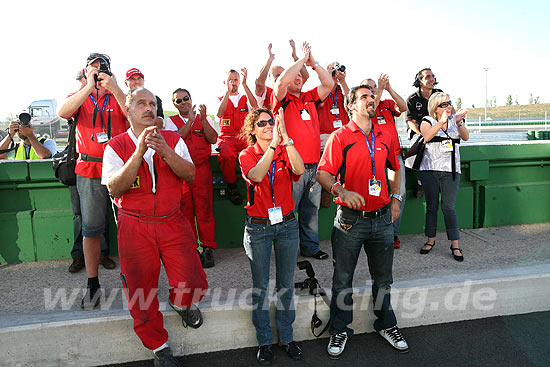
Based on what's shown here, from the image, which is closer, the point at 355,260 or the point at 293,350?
the point at 293,350

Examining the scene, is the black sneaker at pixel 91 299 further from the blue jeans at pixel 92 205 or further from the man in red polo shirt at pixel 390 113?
the man in red polo shirt at pixel 390 113

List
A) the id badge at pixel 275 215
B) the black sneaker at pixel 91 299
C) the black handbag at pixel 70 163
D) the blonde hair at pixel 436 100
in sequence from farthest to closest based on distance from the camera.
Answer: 1. the blonde hair at pixel 436 100
2. the black handbag at pixel 70 163
3. the black sneaker at pixel 91 299
4. the id badge at pixel 275 215

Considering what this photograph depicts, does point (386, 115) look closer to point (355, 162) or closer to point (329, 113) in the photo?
point (329, 113)

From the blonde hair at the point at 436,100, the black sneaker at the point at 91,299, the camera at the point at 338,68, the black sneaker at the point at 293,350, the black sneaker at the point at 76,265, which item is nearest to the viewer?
the black sneaker at the point at 293,350

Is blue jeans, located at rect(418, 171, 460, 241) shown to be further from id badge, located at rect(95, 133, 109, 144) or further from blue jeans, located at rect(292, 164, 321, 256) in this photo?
id badge, located at rect(95, 133, 109, 144)

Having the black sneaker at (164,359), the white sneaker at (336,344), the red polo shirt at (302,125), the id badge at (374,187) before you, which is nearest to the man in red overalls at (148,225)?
the black sneaker at (164,359)

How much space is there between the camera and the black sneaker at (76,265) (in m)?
4.76

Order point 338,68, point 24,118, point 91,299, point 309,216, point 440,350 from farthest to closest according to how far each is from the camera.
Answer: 1. point 338,68
2. point 24,118
3. point 309,216
4. point 91,299
5. point 440,350

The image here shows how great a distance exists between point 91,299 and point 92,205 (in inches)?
33.6

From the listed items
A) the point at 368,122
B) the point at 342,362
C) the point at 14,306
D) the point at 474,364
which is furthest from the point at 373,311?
the point at 14,306

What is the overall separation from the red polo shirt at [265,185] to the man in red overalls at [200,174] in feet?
5.84

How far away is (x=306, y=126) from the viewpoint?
4.89 meters

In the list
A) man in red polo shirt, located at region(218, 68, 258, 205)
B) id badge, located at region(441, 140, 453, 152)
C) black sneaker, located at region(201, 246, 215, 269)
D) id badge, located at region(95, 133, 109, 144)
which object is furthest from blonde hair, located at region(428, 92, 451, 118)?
id badge, located at region(95, 133, 109, 144)

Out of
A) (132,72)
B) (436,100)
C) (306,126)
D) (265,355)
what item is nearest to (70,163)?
(132,72)
